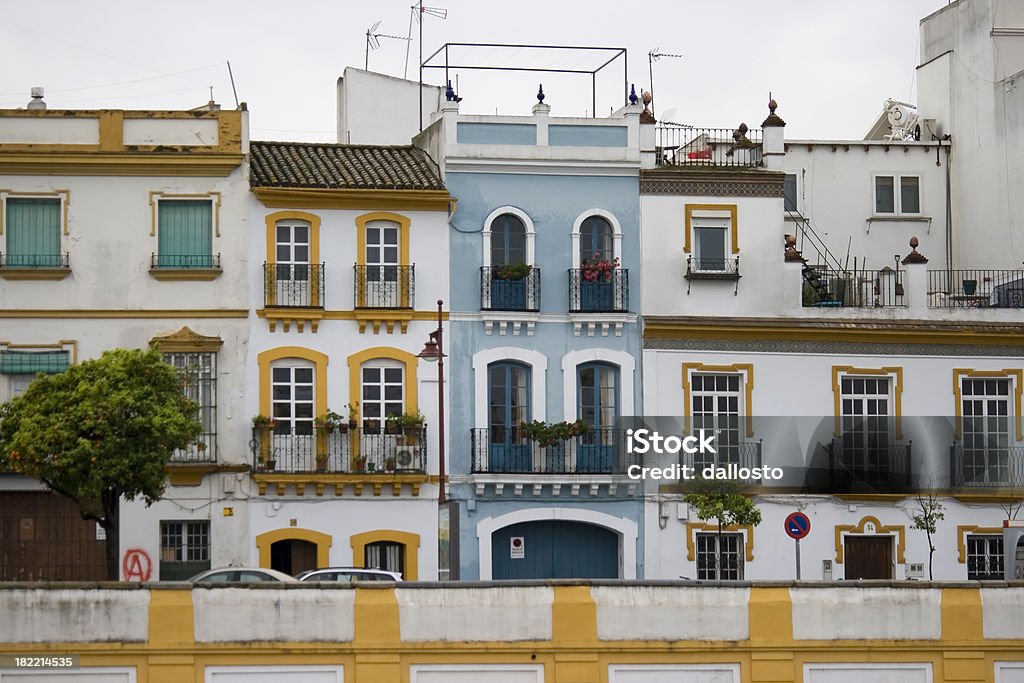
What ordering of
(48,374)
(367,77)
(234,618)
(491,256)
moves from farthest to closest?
(367,77) → (491,256) → (48,374) → (234,618)

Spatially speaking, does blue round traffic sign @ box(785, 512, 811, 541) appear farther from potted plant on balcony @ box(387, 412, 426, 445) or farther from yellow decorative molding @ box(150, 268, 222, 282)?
yellow decorative molding @ box(150, 268, 222, 282)

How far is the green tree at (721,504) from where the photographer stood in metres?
41.8

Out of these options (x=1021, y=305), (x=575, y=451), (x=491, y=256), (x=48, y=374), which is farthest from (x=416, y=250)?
(x=1021, y=305)

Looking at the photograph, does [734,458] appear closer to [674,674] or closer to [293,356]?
[293,356]

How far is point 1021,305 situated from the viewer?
1828 inches

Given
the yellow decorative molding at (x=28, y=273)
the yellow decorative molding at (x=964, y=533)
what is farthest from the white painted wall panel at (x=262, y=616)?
the yellow decorative molding at (x=964, y=533)

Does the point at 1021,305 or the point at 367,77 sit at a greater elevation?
the point at 367,77

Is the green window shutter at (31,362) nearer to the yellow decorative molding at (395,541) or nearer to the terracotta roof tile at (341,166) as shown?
the terracotta roof tile at (341,166)

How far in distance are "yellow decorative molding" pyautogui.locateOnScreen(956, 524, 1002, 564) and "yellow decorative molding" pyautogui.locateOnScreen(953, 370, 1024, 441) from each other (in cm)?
229

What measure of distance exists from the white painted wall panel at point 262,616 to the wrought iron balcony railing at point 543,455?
43.0 ft

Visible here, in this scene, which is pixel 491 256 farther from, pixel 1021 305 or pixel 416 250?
pixel 1021 305

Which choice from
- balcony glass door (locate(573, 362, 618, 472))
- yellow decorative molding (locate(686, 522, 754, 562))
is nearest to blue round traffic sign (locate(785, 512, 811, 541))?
yellow decorative molding (locate(686, 522, 754, 562))

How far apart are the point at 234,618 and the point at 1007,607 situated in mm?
12442

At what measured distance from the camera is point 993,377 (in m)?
45.3
